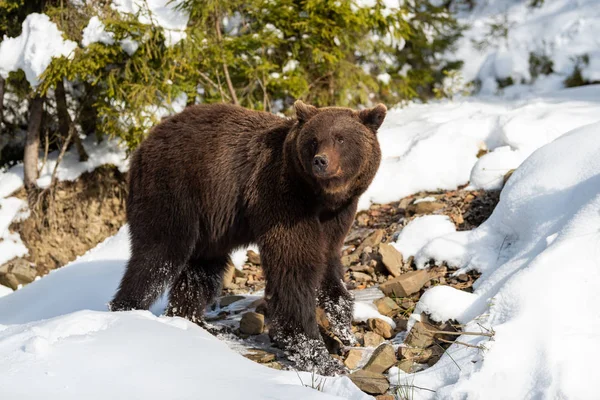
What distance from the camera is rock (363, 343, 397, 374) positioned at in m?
4.78

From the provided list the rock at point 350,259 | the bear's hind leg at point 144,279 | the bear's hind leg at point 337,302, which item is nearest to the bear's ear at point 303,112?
the bear's hind leg at point 337,302

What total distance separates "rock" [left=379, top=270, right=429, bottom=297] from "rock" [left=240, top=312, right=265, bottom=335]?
1.15 metres

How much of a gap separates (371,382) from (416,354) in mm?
→ 663

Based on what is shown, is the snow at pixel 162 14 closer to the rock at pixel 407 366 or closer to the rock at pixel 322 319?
the rock at pixel 322 319

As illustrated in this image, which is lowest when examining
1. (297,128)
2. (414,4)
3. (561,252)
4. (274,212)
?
(561,252)

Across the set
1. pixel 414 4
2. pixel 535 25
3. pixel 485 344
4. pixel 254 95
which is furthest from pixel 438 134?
pixel 535 25

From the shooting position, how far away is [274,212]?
17.1ft

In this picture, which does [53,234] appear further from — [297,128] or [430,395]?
[430,395]

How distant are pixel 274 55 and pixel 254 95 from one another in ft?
2.68

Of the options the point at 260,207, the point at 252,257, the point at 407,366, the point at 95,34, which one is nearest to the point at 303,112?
the point at 260,207

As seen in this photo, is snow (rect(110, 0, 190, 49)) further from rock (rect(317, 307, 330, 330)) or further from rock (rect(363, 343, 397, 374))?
rock (rect(363, 343, 397, 374))

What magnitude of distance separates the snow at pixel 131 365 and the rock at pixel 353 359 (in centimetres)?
71

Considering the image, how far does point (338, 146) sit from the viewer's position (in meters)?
5.01

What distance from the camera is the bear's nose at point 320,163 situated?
468cm
